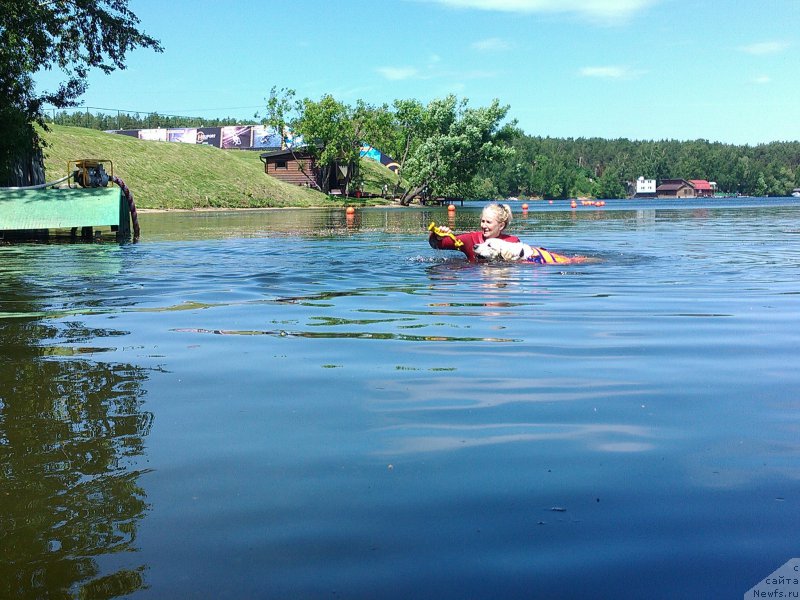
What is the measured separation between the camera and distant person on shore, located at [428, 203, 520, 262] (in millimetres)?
11098

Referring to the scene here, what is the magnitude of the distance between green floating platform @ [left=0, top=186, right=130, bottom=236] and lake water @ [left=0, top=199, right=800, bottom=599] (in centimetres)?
1333

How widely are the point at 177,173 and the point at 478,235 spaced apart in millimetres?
52601

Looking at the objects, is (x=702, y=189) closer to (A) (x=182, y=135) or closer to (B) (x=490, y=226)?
(A) (x=182, y=135)

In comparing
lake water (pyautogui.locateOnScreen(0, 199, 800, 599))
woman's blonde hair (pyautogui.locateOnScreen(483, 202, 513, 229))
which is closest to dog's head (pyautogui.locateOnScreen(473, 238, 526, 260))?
woman's blonde hair (pyautogui.locateOnScreen(483, 202, 513, 229))

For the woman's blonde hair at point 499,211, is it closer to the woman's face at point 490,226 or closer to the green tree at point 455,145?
the woman's face at point 490,226

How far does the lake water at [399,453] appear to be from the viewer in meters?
2.05

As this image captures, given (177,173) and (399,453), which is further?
(177,173)

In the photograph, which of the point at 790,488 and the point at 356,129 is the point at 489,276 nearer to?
the point at 790,488

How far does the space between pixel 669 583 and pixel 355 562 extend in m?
0.79

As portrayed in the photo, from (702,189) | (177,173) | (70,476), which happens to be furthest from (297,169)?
(702,189)

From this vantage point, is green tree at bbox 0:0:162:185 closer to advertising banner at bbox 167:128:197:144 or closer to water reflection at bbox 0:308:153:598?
water reflection at bbox 0:308:153:598

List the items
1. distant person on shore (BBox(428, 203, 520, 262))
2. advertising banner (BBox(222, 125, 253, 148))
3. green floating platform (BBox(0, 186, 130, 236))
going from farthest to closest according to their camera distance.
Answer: advertising banner (BBox(222, 125, 253, 148))
green floating platform (BBox(0, 186, 130, 236))
distant person on shore (BBox(428, 203, 520, 262))

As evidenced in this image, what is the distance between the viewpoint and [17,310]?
7.19 m

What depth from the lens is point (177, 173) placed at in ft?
198
